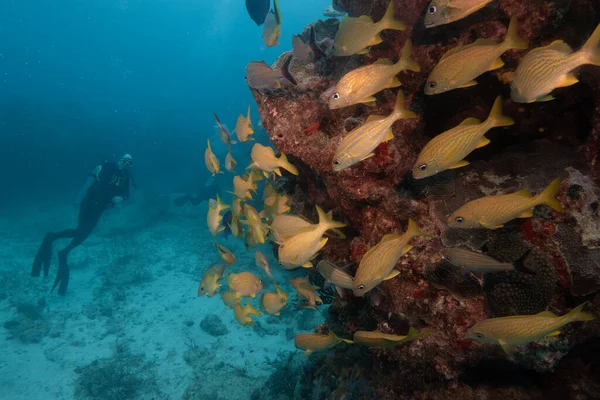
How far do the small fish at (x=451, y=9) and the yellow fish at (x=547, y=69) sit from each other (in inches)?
24.6

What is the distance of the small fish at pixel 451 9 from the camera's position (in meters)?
→ 2.33

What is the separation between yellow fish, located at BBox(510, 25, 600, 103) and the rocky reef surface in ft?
3.96

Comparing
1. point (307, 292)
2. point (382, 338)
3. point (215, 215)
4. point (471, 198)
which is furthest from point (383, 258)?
point (215, 215)

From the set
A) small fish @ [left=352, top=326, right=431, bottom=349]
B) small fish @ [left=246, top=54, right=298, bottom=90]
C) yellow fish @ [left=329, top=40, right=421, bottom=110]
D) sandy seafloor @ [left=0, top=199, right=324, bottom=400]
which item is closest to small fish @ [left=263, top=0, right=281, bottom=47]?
small fish @ [left=246, top=54, right=298, bottom=90]

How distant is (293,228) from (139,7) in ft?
460

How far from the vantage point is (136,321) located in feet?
42.6

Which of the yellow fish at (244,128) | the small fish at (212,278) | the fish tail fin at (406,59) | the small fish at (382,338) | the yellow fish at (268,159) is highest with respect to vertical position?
the yellow fish at (244,128)

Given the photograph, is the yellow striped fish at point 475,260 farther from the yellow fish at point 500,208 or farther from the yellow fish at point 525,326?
the yellow fish at point 525,326

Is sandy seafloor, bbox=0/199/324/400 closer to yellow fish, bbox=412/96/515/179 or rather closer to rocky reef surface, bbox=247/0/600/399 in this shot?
rocky reef surface, bbox=247/0/600/399

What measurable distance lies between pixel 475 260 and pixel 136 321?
14.2m

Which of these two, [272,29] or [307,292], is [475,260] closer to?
[307,292]

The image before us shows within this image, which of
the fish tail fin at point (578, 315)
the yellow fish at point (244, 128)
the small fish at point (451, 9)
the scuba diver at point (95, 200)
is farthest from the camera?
the scuba diver at point (95, 200)

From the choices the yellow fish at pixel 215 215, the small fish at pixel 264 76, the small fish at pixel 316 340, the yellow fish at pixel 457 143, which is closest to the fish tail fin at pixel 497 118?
the yellow fish at pixel 457 143

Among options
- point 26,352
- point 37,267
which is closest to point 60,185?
point 37,267
